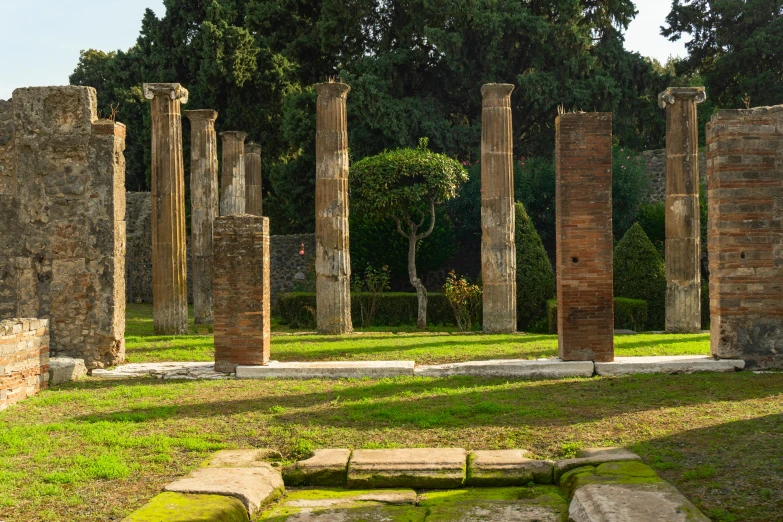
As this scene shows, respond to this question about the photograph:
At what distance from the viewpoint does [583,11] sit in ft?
91.7

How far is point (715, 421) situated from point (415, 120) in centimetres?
1843

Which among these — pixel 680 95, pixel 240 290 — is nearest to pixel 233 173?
pixel 680 95

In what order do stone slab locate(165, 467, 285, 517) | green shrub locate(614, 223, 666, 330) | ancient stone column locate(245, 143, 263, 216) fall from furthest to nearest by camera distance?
ancient stone column locate(245, 143, 263, 216) → green shrub locate(614, 223, 666, 330) → stone slab locate(165, 467, 285, 517)

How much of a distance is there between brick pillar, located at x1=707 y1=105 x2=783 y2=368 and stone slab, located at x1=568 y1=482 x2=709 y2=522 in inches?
230

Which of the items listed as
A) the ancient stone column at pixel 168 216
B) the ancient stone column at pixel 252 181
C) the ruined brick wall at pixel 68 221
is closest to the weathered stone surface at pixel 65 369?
the ruined brick wall at pixel 68 221

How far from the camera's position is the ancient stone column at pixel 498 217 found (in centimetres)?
1716

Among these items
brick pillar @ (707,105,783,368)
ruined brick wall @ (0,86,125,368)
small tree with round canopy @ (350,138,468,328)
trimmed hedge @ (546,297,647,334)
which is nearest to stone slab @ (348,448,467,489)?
brick pillar @ (707,105,783,368)

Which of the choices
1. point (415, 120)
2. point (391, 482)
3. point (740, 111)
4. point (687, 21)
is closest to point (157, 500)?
point (391, 482)

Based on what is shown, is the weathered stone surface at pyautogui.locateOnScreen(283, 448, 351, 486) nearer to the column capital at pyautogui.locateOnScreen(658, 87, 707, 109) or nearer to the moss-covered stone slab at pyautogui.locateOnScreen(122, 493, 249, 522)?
→ the moss-covered stone slab at pyautogui.locateOnScreen(122, 493, 249, 522)

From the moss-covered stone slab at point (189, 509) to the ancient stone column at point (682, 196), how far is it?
44.6 feet

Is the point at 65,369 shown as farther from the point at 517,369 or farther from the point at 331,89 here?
the point at 331,89

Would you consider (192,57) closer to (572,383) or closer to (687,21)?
(687,21)

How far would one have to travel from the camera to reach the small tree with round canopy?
19062 millimetres

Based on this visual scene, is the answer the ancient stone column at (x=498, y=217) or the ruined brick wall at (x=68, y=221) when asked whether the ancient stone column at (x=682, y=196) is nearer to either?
the ancient stone column at (x=498, y=217)
